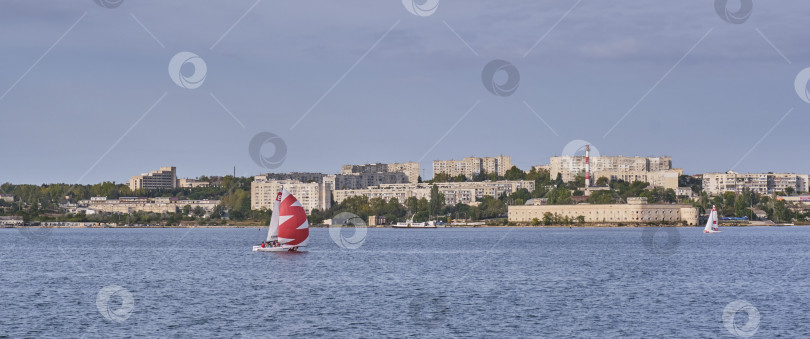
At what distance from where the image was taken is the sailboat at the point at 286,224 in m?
66.1

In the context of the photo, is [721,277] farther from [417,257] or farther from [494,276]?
[417,257]

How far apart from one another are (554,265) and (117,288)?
23.6m

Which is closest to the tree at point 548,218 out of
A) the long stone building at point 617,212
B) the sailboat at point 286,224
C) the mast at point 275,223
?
the long stone building at point 617,212

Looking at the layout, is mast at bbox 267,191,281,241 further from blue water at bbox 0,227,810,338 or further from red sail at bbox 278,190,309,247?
blue water at bbox 0,227,810,338

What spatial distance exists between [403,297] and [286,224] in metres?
28.3

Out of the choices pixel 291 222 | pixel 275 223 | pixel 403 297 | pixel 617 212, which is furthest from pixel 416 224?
pixel 403 297

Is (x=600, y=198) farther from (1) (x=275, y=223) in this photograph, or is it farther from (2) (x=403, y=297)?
(2) (x=403, y=297)

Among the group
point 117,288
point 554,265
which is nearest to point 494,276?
point 554,265

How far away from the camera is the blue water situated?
3159 centimetres

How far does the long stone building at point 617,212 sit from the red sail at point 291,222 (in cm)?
11579

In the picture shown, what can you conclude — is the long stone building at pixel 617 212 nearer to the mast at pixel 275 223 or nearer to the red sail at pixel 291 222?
the red sail at pixel 291 222

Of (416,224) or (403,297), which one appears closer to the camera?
(403,297)

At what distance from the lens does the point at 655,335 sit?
3022 cm

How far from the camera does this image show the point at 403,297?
1569 inches
